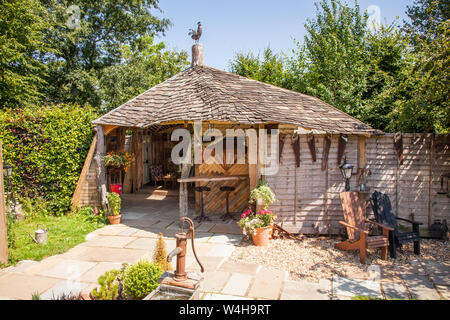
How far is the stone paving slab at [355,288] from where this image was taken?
4207 mm

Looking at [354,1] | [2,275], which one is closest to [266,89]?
[2,275]

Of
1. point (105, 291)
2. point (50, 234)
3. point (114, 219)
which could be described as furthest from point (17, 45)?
point (105, 291)

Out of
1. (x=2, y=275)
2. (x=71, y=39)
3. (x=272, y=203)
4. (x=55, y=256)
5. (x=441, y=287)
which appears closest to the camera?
(x=441, y=287)

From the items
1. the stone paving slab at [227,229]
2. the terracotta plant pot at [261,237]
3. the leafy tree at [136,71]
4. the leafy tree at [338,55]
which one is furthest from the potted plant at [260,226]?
the leafy tree at [136,71]

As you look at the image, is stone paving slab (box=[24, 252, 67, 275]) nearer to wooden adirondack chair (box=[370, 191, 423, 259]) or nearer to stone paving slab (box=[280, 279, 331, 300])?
stone paving slab (box=[280, 279, 331, 300])

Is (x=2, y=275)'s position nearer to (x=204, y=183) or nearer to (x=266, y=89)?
(x=204, y=183)

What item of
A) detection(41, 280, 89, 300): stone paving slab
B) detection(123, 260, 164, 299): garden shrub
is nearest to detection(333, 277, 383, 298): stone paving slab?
detection(123, 260, 164, 299): garden shrub

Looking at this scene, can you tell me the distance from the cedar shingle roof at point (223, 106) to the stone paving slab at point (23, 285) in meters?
4.04

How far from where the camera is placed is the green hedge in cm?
812

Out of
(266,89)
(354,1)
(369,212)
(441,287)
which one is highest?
(354,1)

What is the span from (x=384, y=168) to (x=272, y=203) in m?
2.76

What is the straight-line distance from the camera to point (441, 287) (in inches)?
175

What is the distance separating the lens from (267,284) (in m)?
4.50

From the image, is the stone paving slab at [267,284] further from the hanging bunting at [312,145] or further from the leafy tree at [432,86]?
the leafy tree at [432,86]
